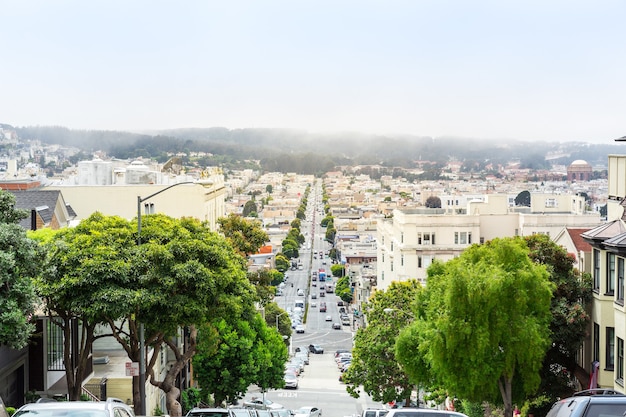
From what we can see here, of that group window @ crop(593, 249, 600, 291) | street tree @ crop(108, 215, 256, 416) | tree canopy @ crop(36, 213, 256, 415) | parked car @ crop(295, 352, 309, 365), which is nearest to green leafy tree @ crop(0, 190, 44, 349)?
tree canopy @ crop(36, 213, 256, 415)

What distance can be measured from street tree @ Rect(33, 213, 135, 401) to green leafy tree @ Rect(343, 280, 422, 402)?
1994cm

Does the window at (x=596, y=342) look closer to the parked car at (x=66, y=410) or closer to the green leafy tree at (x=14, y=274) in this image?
the green leafy tree at (x=14, y=274)

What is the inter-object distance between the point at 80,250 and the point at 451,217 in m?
61.4

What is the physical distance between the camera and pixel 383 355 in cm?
4947

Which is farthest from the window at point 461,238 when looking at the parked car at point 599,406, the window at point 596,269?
the parked car at point 599,406

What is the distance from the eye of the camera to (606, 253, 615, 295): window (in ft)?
104

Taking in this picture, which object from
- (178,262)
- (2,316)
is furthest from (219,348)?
(2,316)

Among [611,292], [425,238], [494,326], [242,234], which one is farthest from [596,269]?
[425,238]

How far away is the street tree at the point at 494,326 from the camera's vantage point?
1202 inches

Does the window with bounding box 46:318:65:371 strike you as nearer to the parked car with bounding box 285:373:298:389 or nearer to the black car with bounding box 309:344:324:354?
the parked car with bounding box 285:373:298:389

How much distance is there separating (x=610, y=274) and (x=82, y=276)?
1604 cm

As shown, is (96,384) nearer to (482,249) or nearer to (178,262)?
(178,262)

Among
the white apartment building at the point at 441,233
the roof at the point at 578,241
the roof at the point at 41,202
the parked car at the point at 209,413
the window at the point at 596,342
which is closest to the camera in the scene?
the parked car at the point at 209,413

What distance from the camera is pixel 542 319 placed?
31.7 metres
